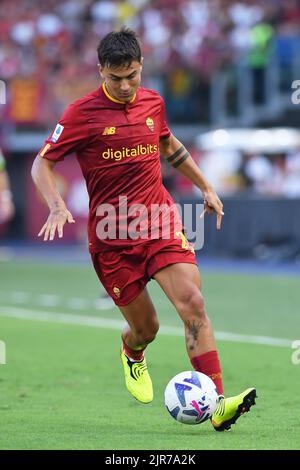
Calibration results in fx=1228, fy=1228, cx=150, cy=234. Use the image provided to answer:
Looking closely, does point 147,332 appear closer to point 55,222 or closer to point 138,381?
point 138,381

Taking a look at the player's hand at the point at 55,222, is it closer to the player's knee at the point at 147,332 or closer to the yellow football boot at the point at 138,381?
the player's knee at the point at 147,332

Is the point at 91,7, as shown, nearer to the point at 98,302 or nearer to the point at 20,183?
the point at 20,183

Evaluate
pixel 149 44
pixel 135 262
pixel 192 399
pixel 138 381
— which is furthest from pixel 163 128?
pixel 149 44

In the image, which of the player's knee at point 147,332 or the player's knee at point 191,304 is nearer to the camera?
the player's knee at point 191,304

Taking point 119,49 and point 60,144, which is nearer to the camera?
point 119,49

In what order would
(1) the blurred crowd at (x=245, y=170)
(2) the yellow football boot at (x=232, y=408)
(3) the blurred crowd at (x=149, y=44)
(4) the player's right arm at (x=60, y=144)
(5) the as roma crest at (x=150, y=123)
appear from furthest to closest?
1. (3) the blurred crowd at (x=149, y=44)
2. (1) the blurred crowd at (x=245, y=170)
3. (5) the as roma crest at (x=150, y=123)
4. (4) the player's right arm at (x=60, y=144)
5. (2) the yellow football boot at (x=232, y=408)

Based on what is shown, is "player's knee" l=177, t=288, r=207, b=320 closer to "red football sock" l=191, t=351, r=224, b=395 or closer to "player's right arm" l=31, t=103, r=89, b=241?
"red football sock" l=191, t=351, r=224, b=395

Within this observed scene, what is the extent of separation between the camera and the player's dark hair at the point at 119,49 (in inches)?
302

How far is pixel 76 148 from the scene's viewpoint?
7996mm

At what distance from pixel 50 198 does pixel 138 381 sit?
164 centimetres

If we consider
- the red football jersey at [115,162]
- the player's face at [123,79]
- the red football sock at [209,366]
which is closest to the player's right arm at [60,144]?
the red football jersey at [115,162]

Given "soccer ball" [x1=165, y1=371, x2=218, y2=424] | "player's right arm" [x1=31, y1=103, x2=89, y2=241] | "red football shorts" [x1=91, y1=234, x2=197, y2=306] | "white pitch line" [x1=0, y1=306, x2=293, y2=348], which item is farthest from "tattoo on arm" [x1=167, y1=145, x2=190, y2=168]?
"white pitch line" [x1=0, y1=306, x2=293, y2=348]

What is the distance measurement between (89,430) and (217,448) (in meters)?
1.05

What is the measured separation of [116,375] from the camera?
1067 cm
